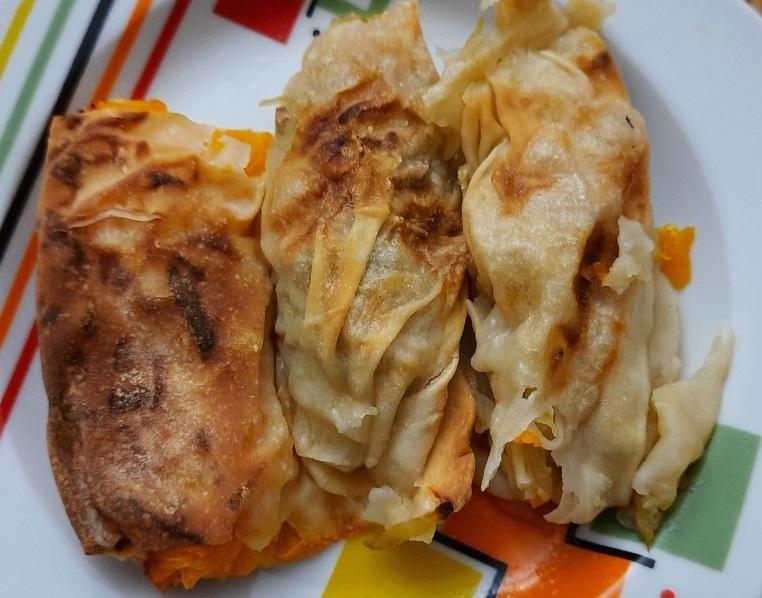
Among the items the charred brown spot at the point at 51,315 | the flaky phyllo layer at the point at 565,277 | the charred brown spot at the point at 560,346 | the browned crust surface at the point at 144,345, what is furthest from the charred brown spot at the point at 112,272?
A: the charred brown spot at the point at 560,346

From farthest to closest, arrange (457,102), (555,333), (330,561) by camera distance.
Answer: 1. (330,561)
2. (457,102)
3. (555,333)

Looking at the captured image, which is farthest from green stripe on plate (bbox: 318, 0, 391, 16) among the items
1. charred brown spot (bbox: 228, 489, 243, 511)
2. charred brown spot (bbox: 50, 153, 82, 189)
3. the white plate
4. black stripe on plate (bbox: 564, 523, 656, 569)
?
black stripe on plate (bbox: 564, 523, 656, 569)

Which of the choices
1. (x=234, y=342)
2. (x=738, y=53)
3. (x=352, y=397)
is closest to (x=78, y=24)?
(x=234, y=342)

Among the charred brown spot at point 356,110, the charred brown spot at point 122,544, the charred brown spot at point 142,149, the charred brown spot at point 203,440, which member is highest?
the charred brown spot at point 356,110

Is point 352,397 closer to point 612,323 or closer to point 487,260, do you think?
point 487,260

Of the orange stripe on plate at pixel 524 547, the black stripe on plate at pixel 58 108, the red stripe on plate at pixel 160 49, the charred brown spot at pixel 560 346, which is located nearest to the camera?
the charred brown spot at pixel 560 346

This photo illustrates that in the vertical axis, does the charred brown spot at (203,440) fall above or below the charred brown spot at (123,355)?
below

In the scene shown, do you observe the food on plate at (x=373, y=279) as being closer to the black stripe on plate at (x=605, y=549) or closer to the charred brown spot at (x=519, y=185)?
the charred brown spot at (x=519, y=185)
